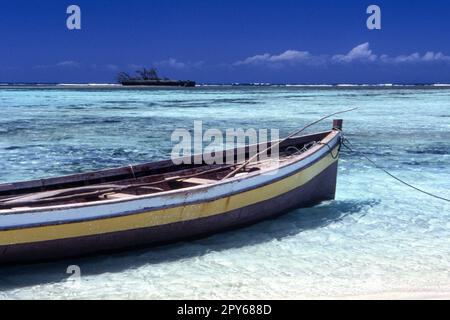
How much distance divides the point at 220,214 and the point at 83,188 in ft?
6.35

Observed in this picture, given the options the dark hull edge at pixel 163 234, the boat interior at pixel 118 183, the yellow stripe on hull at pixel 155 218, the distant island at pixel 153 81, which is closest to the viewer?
the yellow stripe on hull at pixel 155 218

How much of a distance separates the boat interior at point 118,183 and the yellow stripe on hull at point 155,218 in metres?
0.34

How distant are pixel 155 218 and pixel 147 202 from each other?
27cm

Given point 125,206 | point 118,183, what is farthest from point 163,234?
point 118,183

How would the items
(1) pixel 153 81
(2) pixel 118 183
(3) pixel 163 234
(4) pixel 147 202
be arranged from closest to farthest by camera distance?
(4) pixel 147 202, (3) pixel 163 234, (2) pixel 118 183, (1) pixel 153 81

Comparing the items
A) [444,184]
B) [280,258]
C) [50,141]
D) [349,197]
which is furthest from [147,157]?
[280,258]

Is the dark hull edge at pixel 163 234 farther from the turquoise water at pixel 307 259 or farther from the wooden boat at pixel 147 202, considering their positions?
the turquoise water at pixel 307 259

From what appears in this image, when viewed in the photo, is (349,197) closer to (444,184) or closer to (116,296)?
(444,184)

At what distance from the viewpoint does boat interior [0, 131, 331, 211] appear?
6.75 m

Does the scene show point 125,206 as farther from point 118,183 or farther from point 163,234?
point 118,183

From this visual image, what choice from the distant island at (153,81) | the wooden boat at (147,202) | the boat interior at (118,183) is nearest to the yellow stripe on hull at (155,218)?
the wooden boat at (147,202)

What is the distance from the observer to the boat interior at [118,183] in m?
6.75

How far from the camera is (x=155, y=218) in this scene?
6297mm

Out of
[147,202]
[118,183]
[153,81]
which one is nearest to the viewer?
[147,202]
